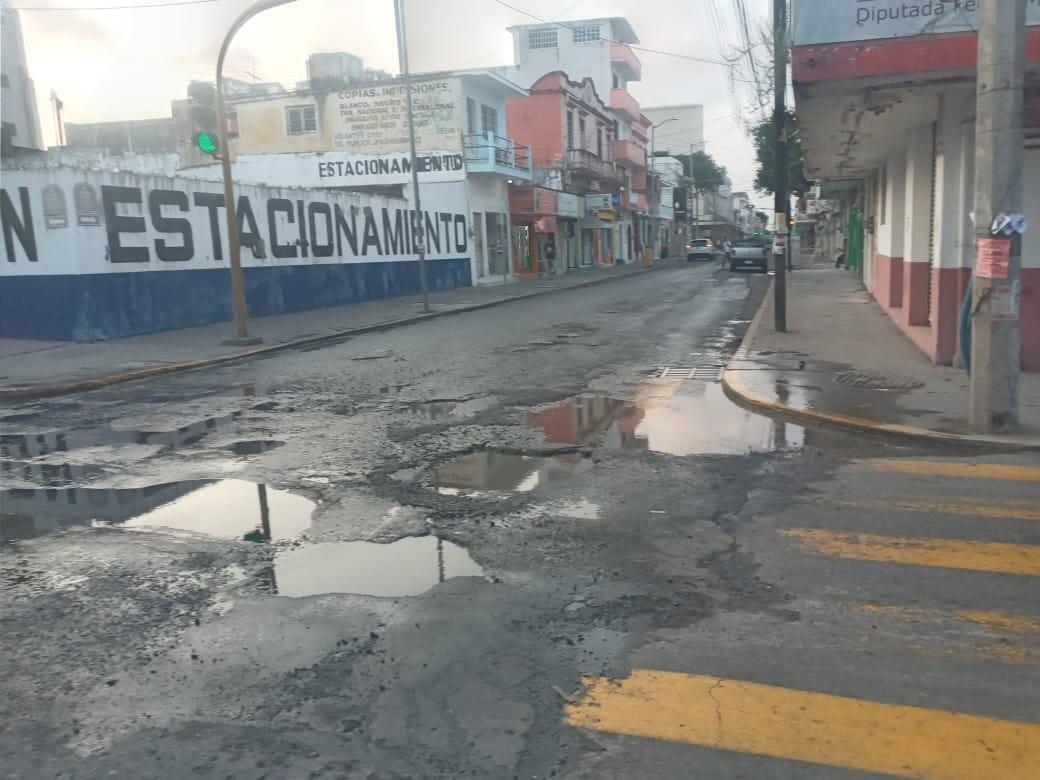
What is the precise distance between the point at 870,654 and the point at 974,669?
41 centimetres

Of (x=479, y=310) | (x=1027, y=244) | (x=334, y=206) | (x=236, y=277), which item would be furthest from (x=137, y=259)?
(x=1027, y=244)

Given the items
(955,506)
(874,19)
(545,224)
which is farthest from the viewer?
(545,224)

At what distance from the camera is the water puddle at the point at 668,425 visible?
7863mm

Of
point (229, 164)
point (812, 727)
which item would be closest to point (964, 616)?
point (812, 727)

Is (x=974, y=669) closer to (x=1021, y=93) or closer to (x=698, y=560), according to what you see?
(x=698, y=560)

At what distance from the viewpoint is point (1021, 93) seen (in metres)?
7.15

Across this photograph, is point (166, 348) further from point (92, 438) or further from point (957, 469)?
point (957, 469)

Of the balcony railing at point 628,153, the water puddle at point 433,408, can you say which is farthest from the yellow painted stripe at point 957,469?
the balcony railing at point 628,153

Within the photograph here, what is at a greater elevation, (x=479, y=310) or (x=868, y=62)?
(x=868, y=62)


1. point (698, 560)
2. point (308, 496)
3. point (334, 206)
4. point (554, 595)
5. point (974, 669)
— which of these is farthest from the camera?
point (334, 206)

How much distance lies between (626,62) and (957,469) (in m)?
58.6

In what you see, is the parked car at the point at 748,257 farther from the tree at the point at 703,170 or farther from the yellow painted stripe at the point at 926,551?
the tree at the point at 703,170

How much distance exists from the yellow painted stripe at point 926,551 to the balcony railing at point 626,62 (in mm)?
56934

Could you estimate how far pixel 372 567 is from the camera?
5016 millimetres
